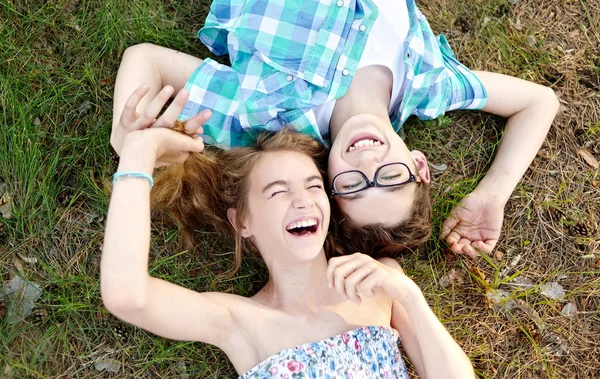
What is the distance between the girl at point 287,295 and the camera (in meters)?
2.98

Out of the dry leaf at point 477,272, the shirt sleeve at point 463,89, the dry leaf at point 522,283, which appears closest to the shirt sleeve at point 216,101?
the shirt sleeve at point 463,89

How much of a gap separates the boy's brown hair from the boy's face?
0.18ft

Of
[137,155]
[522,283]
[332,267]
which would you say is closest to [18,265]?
[137,155]

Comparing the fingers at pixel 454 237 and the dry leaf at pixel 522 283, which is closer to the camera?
the fingers at pixel 454 237

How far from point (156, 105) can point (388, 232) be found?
1505 mm

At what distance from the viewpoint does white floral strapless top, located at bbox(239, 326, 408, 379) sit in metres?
3.29

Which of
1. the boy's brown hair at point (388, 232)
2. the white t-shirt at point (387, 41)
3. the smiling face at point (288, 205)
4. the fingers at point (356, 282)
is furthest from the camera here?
the white t-shirt at point (387, 41)

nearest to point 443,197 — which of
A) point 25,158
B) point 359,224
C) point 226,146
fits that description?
point 359,224

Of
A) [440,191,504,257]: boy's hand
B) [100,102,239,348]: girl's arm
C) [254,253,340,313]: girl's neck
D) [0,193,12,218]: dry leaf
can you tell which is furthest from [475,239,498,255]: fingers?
[0,193,12,218]: dry leaf

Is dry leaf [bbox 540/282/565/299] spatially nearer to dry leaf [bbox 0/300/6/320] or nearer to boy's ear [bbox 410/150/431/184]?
boy's ear [bbox 410/150/431/184]

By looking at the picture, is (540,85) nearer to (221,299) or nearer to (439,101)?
(439,101)

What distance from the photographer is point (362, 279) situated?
3189 millimetres

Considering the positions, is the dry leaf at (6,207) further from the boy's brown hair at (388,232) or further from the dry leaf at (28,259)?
the boy's brown hair at (388,232)

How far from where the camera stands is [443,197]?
4.15m
